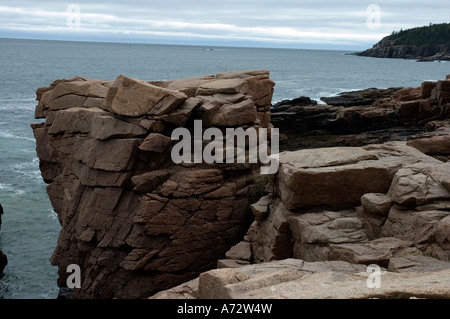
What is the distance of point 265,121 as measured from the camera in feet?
87.4

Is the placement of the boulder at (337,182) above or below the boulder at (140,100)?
below

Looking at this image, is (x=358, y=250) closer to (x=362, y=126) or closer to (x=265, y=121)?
(x=265, y=121)

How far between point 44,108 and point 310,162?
1565cm

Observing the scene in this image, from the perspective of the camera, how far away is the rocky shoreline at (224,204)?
13.4m

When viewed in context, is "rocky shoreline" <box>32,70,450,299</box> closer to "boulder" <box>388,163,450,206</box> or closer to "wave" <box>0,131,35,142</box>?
"boulder" <box>388,163,450,206</box>

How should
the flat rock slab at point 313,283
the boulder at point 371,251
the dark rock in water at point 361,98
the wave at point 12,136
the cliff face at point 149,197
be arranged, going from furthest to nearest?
the wave at point 12,136, the dark rock in water at point 361,98, the cliff face at point 149,197, the boulder at point 371,251, the flat rock slab at point 313,283

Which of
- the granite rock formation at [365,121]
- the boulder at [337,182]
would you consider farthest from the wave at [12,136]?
the boulder at [337,182]

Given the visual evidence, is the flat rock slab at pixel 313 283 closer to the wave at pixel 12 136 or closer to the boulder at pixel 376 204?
the boulder at pixel 376 204

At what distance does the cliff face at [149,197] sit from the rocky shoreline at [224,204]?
1.9 inches

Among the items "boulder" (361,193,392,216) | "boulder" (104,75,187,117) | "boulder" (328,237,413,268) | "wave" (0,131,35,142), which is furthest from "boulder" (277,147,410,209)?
"wave" (0,131,35,142)

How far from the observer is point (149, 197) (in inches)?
858

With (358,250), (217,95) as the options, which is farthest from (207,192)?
(358,250)

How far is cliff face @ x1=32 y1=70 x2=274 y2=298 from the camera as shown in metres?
21.9

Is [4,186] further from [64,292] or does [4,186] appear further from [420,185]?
[420,185]
